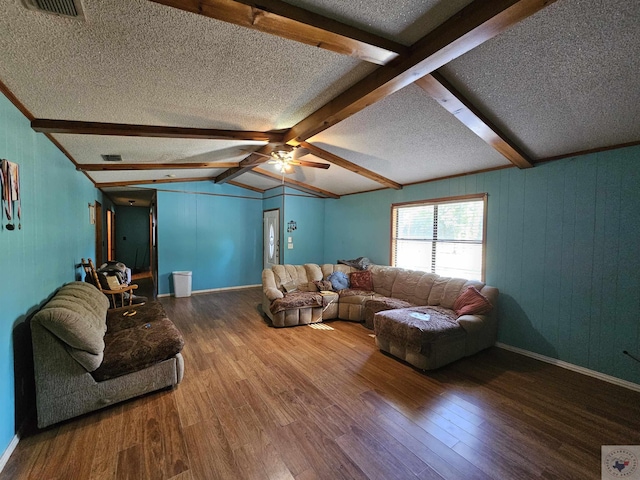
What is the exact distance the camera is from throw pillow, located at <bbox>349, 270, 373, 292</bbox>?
5035 mm

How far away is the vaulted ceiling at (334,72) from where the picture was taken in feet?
4.66

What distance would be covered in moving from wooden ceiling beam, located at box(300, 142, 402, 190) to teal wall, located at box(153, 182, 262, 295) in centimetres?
361

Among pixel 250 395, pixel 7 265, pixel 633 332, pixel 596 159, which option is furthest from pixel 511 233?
pixel 7 265

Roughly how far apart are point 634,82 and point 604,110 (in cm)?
39

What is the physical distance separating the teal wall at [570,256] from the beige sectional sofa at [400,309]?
0.41m

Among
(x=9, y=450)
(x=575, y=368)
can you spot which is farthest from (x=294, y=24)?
(x=575, y=368)

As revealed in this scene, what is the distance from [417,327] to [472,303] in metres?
1.03

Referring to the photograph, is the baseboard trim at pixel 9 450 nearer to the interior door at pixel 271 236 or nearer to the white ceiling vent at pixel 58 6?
the white ceiling vent at pixel 58 6

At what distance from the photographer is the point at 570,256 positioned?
3090mm

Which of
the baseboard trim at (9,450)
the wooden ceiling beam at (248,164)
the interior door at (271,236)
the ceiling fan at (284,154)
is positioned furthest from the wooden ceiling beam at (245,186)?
the baseboard trim at (9,450)

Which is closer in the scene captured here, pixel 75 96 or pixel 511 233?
pixel 75 96

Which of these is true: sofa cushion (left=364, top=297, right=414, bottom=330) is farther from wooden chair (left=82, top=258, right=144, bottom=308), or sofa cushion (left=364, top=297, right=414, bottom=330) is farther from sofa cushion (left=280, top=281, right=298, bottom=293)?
wooden chair (left=82, top=258, right=144, bottom=308)

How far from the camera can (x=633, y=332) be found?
2684mm

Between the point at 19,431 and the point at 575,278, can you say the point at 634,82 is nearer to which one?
the point at 575,278
